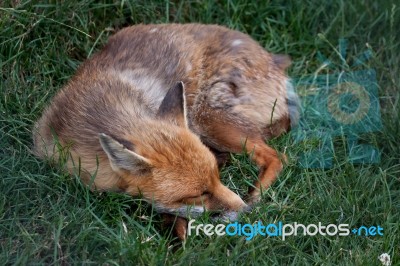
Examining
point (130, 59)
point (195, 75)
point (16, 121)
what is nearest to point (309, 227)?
point (195, 75)

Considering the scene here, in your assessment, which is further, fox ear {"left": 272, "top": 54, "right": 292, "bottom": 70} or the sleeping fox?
fox ear {"left": 272, "top": 54, "right": 292, "bottom": 70}

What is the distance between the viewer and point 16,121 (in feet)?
18.8

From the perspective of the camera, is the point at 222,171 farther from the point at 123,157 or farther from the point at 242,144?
the point at 123,157

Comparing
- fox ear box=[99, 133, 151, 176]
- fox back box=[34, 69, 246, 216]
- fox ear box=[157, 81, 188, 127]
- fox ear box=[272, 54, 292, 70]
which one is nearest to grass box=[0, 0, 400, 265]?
fox back box=[34, 69, 246, 216]

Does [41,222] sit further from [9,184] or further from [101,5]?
[101,5]

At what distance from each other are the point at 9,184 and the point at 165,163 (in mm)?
1193

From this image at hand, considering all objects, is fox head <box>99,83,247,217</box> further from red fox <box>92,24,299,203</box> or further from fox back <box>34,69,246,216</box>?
red fox <box>92,24,299,203</box>

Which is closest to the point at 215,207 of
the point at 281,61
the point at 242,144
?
the point at 242,144

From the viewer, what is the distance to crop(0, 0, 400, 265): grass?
4.74m
